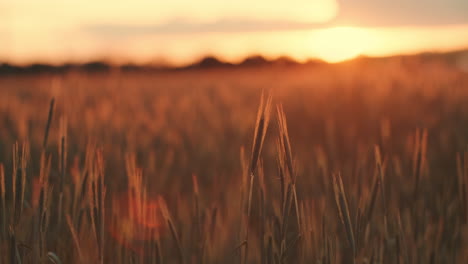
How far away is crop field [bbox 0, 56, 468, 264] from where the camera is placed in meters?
0.59

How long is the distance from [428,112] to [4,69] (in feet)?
37.0

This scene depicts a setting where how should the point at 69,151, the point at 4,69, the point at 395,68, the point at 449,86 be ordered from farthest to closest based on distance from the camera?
the point at 4,69
the point at 395,68
the point at 449,86
the point at 69,151

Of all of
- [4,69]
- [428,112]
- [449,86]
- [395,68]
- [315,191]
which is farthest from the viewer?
[4,69]

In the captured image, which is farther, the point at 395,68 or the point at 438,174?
the point at 395,68

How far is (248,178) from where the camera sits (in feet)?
2.08

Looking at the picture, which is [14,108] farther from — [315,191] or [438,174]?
[438,174]

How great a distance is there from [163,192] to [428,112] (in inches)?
62.3

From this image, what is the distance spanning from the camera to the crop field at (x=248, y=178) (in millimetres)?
591

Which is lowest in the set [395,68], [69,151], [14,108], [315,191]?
[315,191]

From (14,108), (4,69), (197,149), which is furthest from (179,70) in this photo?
(197,149)

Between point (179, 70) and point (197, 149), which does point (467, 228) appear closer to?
point (197, 149)

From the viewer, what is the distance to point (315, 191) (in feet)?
4.85

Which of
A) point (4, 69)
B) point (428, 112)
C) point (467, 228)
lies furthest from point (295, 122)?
point (4, 69)

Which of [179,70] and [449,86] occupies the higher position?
[179,70]
